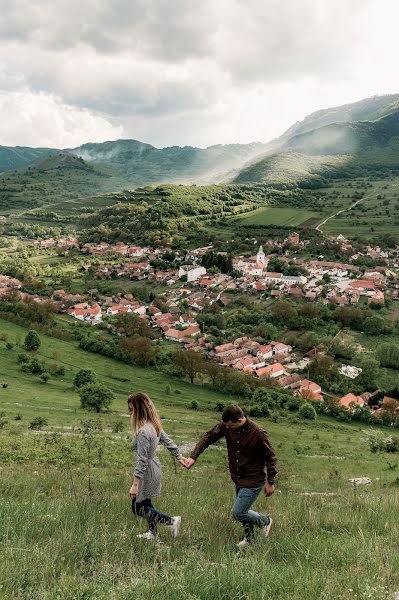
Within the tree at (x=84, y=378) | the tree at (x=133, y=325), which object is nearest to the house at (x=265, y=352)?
the tree at (x=133, y=325)

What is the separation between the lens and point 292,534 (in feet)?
17.4

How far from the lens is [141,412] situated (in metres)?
5.35

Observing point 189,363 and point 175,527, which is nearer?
point 175,527

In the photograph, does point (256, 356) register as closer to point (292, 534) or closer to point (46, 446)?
point (46, 446)

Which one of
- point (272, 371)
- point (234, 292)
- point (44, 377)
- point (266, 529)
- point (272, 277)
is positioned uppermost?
point (266, 529)

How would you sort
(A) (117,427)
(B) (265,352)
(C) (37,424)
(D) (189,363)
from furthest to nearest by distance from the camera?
(B) (265,352) → (D) (189,363) → (A) (117,427) → (C) (37,424)

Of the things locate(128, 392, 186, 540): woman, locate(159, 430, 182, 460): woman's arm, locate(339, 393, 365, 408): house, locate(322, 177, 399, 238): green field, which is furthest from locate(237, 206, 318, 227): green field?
locate(128, 392, 186, 540): woman

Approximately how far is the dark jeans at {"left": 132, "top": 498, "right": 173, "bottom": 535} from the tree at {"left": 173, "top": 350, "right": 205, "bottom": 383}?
120 feet

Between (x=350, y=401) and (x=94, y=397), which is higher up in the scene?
(x=94, y=397)

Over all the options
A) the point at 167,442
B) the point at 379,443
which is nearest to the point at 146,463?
the point at 167,442

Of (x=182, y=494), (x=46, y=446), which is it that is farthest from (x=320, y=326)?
(x=182, y=494)

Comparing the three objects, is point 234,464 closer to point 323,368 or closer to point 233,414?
point 233,414

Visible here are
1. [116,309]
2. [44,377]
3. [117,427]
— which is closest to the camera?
[117,427]

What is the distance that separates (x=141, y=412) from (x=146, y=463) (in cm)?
61
